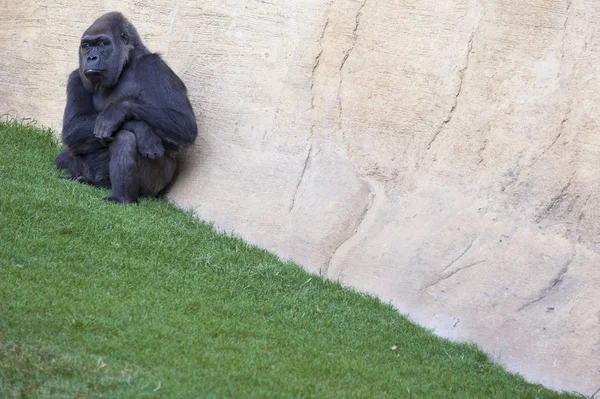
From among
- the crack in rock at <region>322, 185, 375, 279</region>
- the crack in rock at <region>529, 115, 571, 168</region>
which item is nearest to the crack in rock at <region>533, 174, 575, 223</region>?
the crack in rock at <region>529, 115, 571, 168</region>

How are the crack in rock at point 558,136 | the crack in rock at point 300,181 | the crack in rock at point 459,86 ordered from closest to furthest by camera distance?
the crack in rock at point 558,136 → the crack in rock at point 459,86 → the crack in rock at point 300,181

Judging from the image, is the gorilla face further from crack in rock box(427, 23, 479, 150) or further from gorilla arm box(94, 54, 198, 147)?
crack in rock box(427, 23, 479, 150)

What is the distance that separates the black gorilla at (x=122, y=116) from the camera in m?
6.06

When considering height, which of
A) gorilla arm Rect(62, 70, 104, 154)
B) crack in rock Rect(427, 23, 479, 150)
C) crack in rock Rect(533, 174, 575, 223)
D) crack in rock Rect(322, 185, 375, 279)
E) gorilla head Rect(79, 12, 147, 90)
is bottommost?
gorilla arm Rect(62, 70, 104, 154)

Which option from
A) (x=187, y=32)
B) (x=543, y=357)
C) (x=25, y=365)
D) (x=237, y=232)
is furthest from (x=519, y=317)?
(x=187, y=32)

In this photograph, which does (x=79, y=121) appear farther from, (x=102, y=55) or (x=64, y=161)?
(x=102, y=55)

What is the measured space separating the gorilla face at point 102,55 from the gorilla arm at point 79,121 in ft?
0.28

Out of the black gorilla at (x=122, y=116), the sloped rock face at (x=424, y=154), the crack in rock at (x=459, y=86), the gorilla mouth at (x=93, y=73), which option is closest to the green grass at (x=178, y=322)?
the sloped rock face at (x=424, y=154)

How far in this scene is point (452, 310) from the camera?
4863mm

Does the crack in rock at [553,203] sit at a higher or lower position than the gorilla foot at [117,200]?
higher

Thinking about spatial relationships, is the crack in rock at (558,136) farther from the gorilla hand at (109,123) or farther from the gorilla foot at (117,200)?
the gorilla hand at (109,123)

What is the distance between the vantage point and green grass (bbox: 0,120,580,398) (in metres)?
3.52

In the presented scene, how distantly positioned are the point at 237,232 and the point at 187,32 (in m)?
1.91

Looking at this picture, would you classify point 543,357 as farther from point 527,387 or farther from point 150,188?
point 150,188
